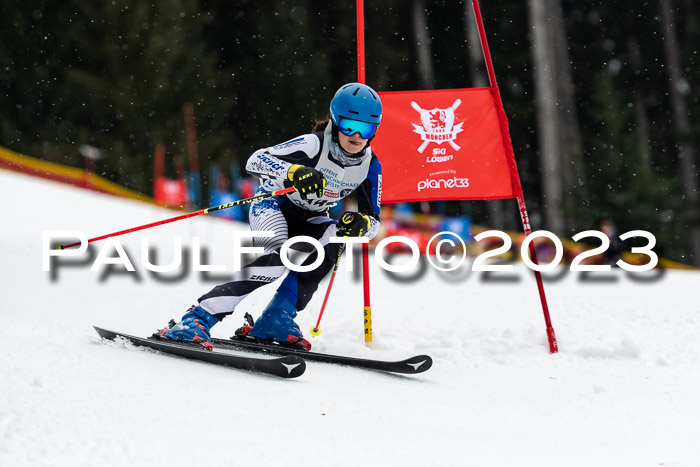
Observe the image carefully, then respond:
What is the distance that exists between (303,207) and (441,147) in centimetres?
120

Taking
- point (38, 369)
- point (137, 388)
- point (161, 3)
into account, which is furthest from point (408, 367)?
point (161, 3)

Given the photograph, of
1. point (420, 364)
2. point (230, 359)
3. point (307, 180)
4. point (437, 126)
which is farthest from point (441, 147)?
point (230, 359)

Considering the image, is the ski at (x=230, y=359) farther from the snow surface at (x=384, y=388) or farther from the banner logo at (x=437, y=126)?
the banner logo at (x=437, y=126)

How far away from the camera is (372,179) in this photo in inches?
182

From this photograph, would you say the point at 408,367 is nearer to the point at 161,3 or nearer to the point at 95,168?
the point at 95,168

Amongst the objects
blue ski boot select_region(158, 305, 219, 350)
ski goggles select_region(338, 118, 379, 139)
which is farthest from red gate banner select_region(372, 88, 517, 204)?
blue ski boot select_region(158, 305, 219, 350)

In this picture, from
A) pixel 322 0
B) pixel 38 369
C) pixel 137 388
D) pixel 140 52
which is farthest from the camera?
pixel 322 0

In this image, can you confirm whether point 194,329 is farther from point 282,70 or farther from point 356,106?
point 282,70

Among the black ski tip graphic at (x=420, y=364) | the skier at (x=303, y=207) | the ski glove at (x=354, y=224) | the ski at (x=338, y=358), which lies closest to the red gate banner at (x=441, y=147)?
the skier at (x=303, y=207)

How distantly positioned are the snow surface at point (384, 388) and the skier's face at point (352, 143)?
1.20 metres

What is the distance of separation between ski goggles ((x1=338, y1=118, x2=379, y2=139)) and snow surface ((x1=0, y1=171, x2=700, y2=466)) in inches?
50.1

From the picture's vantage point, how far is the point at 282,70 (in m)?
27.2

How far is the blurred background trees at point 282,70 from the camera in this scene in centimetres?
2406

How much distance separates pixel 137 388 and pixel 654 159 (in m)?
24.2
